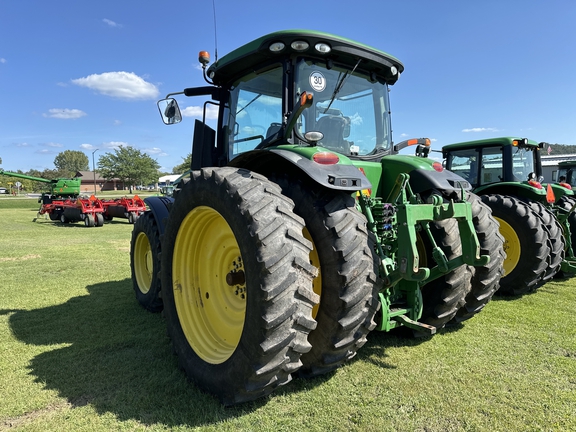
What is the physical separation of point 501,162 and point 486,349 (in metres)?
4.84

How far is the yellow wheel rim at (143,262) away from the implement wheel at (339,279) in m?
2.99

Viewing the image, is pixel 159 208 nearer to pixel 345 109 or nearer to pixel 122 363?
pixel 122 363

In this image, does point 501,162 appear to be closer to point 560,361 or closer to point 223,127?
point 560,361

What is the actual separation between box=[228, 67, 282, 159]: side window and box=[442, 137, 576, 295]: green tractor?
3.87 metres

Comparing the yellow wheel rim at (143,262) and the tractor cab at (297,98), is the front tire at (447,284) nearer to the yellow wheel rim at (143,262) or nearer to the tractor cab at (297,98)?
the tractor cab at (297,98)

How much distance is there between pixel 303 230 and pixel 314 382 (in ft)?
3.60

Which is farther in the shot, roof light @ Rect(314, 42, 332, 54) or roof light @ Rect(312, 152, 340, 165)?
roof light @ Rect(314, 42, 332, 54)

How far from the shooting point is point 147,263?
496 cm

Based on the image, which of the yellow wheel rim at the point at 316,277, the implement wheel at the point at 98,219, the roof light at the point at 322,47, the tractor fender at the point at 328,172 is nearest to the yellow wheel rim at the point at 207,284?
the yellow wheel rim at the point at 316,277

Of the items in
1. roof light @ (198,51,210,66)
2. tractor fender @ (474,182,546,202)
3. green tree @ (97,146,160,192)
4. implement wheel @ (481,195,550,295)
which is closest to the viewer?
roof light @ (198,51,210,66)

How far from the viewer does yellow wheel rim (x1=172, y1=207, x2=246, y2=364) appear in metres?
2.88

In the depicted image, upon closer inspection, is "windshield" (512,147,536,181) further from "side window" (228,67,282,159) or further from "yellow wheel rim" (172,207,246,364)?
"yellow wheel rim" (172,207,246,364)

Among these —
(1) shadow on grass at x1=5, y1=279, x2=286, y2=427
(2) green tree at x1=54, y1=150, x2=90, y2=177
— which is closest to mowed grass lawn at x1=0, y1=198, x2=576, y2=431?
(1) shadow on grass at x1=5, y1=279, x2=286, y2=427

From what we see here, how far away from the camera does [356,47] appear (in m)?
3.33
